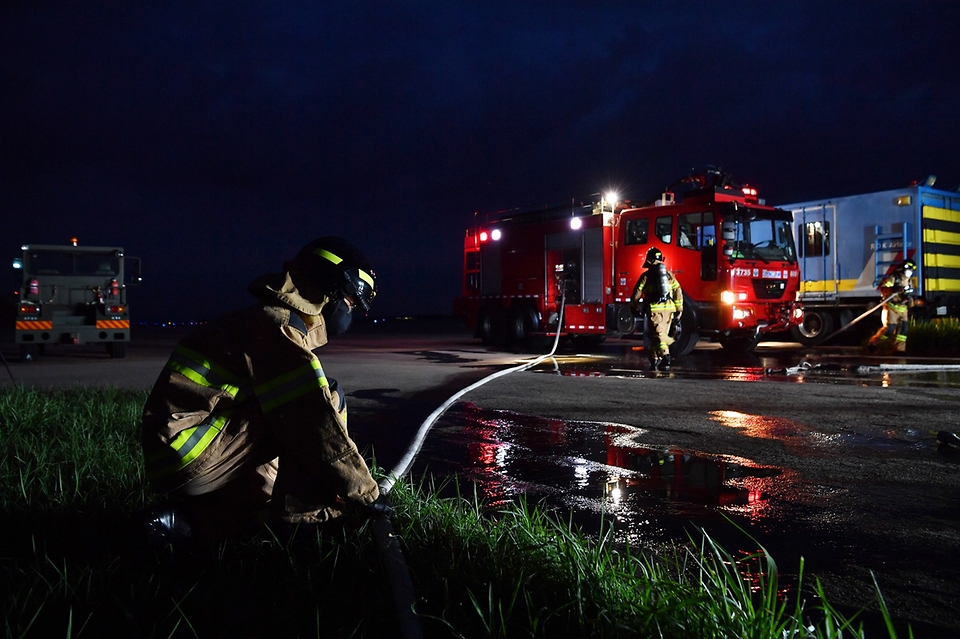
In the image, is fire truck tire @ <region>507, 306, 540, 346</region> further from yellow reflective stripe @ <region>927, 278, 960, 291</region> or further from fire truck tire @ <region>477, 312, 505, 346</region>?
yellow reflective stripe @ <region>927, 278, 960, 291</region>

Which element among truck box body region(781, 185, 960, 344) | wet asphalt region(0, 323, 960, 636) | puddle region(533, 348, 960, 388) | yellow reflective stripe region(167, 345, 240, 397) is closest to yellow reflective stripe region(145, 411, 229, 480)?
yellow reflective stripe region(167, 345, 240, 397)

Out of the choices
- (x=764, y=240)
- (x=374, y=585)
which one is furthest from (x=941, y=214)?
(x=374, y=585)

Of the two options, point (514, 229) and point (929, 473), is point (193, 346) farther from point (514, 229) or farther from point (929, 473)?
point (514, 229)

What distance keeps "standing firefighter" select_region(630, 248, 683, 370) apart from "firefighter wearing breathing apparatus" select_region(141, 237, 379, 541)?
354 inches

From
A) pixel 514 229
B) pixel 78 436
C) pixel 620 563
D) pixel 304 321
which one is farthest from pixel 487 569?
pixel 514 229

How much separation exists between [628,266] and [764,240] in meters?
2.63

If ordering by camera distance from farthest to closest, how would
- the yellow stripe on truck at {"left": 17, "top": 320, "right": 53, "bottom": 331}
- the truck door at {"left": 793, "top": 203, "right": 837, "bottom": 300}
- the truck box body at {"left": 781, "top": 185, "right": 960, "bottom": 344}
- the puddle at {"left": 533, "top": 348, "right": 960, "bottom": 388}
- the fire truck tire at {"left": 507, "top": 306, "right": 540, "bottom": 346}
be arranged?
the fire truck tire at {"left": 507, "top": 306, "right": 540, "bottom": 346} < the truck door at {"left": 793, "top": 203, "right": 837, "bottom": 300} < the truck box body at {"left": 781, "top": 185, "right": 960, "bottom": 344} < the yellow stripe on truck at {"left": 17, "top": 320, "right": 53, "bottom": 331} < the puddle at {"left": 533, "top": 348, "right": 960, "bottom": 388}

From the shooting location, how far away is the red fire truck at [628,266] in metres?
14.3

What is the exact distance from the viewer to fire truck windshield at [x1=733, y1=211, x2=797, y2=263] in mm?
14336

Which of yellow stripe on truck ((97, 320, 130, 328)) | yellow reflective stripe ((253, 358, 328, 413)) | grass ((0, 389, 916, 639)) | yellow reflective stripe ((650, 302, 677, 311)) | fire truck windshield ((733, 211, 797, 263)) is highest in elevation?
fire truck windshield ((733, 211, 797, 263))

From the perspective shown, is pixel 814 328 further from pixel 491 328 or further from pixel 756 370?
pixel 756 370

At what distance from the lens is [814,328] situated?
59.5ft

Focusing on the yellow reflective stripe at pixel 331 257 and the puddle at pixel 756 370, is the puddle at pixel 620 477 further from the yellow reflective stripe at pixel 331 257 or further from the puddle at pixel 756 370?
the puddle at pixel 756 370

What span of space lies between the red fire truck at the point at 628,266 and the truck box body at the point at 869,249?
2742 mm
